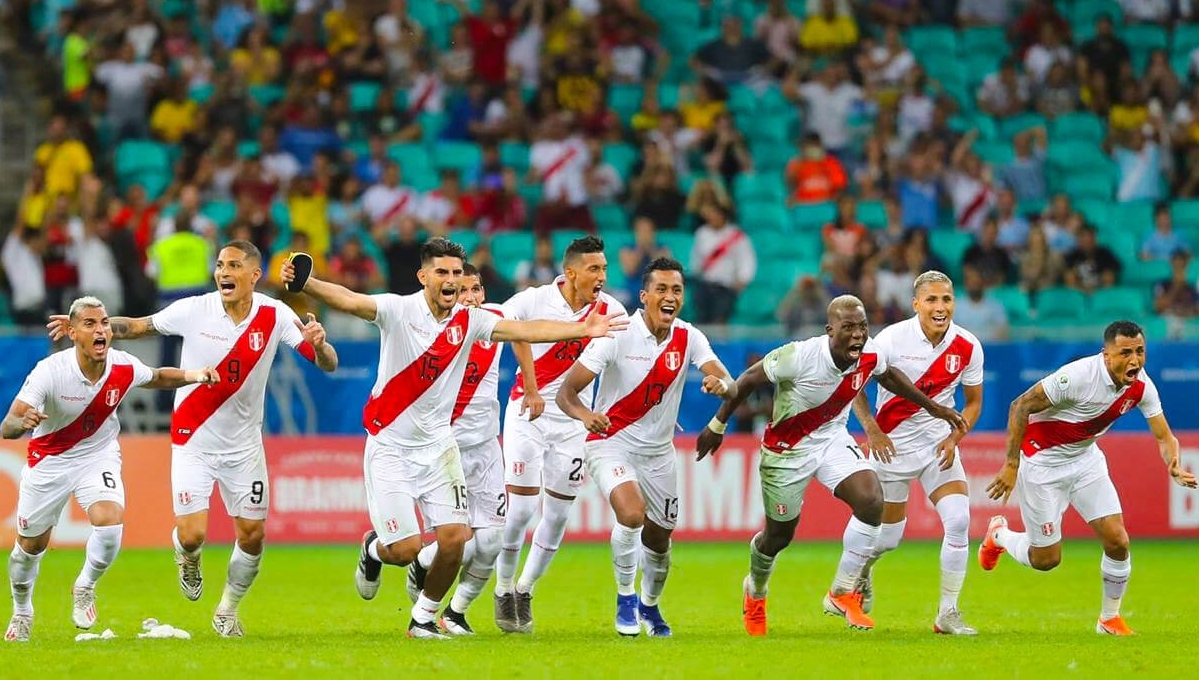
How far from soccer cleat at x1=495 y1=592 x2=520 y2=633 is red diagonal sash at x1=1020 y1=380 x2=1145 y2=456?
12.7 feet

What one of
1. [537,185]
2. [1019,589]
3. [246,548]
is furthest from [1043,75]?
[246,548]

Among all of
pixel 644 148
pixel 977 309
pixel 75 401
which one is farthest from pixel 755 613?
pixel 644 148

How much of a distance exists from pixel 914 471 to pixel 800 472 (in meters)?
1.15

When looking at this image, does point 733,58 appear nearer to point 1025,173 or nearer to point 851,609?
point 1025,173

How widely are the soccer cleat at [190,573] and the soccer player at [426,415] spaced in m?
1.43

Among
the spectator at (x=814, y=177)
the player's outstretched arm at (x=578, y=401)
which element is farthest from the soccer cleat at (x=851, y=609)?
the spectator at (x=814, y=177)

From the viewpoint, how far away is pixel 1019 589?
57.2ft

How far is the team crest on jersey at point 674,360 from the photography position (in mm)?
13438

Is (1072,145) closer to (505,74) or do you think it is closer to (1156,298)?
(1156,298)

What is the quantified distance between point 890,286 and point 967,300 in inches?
37.9

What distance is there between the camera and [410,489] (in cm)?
1251

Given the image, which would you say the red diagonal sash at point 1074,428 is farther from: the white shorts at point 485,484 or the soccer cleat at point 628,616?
the white shorts at point 485,484

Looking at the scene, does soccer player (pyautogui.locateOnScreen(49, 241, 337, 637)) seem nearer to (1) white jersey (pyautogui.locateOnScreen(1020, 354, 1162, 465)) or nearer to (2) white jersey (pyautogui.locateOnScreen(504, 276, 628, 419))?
(2) white jersey (pyautogui.locateOnScreen(504, 276, 628, 419))

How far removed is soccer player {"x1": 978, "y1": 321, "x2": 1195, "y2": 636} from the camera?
523 inches
